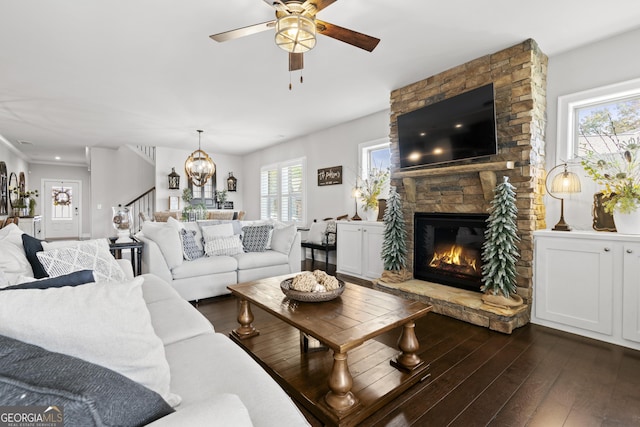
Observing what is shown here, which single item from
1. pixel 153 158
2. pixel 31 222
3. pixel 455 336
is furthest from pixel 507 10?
pixel 31 222

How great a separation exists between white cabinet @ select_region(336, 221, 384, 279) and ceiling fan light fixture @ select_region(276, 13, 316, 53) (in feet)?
9.20

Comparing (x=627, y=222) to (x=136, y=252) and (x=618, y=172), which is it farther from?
(x=136, y=252)

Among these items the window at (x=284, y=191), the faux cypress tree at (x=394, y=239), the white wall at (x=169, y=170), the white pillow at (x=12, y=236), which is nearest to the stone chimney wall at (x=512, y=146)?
the faux cypress tree at (x=394, y=239)

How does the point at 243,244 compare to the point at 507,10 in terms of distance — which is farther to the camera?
the point at 243,244

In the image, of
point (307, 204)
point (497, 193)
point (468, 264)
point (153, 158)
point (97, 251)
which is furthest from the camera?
point (153, 158)

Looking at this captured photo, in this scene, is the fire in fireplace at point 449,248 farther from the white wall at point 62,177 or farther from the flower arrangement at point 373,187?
the white wall at point 62,177

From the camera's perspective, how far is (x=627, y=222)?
253cm

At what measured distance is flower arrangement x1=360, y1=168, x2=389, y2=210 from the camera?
4672 millimetres

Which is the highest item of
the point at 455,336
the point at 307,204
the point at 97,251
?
the point at 307,204

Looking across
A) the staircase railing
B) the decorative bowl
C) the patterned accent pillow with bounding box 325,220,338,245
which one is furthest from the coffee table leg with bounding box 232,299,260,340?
the staircase railing

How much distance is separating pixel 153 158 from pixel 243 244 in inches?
217

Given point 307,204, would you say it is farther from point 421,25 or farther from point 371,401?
point 371,401

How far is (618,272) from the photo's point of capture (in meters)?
2.49

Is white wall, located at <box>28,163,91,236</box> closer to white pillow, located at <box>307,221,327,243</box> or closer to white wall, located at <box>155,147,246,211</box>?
white wall, located at <box>155,147,246,211</box>
